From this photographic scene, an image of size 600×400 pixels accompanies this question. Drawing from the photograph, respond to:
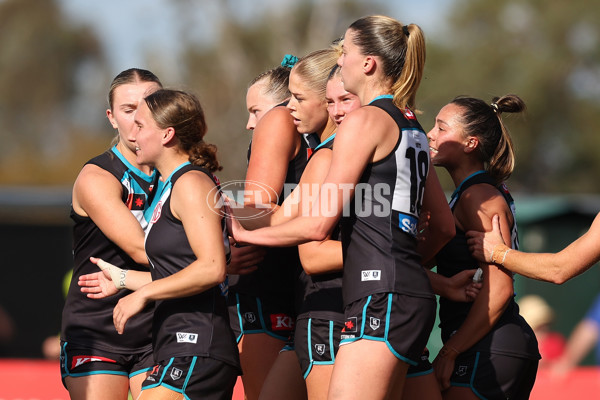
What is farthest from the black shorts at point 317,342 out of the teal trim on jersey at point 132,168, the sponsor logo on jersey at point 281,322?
the teal trim on jersey at point 132,168

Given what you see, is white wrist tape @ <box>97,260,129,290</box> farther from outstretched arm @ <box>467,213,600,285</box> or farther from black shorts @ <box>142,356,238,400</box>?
outstretched arm @ <box>467,213,600,285</box>

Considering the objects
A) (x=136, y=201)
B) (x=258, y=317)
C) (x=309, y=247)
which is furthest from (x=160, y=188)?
(x=258, y=317)

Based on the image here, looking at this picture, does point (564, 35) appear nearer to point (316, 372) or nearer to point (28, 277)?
point (28, 277)

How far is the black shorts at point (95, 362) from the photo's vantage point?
4.39m

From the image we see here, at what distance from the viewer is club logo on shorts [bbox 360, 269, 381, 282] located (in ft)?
11.6

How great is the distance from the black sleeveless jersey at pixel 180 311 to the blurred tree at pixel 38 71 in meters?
36.2

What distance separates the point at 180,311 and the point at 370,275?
884 mm

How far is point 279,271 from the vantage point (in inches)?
181

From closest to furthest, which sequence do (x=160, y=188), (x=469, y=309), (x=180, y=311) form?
(x=180, y=311) < (x=160, y=188) < (x=469, y=309)

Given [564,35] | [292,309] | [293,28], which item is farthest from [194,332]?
[564,35]

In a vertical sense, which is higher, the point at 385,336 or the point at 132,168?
the point at 132,168

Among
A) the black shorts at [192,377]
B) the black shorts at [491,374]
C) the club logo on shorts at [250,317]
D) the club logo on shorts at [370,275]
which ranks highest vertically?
the club logo on shorts at [370,275]

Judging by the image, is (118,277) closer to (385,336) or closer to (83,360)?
(83,360)

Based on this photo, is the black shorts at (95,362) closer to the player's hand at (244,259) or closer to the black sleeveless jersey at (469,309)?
the player's hand at (244,259)
